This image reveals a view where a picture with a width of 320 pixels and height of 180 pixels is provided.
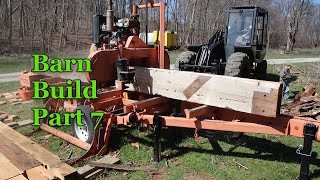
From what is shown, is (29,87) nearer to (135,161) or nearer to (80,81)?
(80,81)

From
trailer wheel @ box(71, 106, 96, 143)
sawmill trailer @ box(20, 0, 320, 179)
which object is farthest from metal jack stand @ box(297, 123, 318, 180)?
trailer wheel @ box(71, 106, 96, 143)

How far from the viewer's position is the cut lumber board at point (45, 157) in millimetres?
3572

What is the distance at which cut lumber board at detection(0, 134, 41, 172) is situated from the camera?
366 centimetres

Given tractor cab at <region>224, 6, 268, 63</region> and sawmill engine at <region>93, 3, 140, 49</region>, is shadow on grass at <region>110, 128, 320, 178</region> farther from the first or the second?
tractor cab at <region>224, 6, 268, 63</region>

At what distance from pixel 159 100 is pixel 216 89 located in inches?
54.5

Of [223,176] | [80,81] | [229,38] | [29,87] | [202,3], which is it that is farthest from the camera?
[202,3]

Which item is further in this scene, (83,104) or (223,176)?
(83,104)

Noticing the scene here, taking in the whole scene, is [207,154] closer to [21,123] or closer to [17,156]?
[17,156]

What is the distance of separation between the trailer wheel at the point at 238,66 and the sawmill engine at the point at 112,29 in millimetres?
3277

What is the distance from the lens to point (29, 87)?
6.55 m

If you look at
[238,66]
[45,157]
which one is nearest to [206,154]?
[45,157]

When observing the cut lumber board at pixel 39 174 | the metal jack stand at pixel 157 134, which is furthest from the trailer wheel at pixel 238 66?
the cut lumber board at pixel 39 174

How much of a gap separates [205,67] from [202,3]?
29481mm

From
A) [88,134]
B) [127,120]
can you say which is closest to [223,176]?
[127,120]
